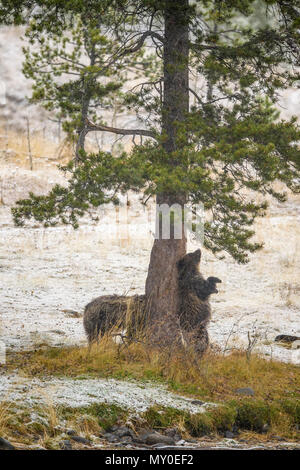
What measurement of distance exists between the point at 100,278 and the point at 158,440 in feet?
35.9

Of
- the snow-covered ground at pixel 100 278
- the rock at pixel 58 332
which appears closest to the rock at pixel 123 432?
the snow-covered ground at pixel 100 278

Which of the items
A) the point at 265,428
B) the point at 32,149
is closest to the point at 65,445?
the point at 265,428

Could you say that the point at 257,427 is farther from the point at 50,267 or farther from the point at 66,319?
the point at 50,267

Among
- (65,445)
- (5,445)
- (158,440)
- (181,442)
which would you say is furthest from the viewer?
A: (181,442)

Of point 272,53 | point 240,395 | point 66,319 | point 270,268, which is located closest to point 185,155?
point 272,53

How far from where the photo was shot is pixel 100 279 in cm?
1730

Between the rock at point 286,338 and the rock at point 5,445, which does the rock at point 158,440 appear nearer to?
the rock at point 5,445

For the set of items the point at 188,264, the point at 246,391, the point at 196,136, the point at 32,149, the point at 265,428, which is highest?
the point at 32,149

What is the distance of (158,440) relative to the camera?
21.5 ft

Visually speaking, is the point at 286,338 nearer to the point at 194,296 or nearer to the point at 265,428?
the point at 194,296

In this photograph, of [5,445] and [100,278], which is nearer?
[5,445]

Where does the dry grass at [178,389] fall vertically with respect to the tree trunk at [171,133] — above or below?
below

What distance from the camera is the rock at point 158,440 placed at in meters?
6.56

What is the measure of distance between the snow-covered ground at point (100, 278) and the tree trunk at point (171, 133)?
1864 millimetres
